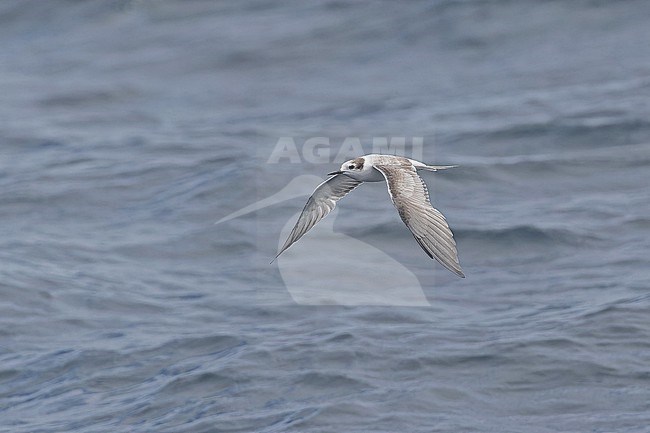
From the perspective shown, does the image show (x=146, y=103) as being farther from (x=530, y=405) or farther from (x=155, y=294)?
(x=530, y=405)

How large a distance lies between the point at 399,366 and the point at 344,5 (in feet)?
32.6

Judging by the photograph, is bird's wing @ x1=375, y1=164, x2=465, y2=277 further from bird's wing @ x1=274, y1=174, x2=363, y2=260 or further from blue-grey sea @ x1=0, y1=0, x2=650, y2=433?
blue-grey sea @ x1=0, y1=0, x2=650, y2=433

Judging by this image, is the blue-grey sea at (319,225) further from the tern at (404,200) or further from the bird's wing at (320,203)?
the tern at (404,200)

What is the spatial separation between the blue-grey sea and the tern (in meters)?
1.70

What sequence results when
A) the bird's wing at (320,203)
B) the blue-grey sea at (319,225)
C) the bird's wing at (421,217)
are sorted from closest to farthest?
the bird's wing at (421,217), the bird's wing at (320,203), the blue-grey sea at (319,225)

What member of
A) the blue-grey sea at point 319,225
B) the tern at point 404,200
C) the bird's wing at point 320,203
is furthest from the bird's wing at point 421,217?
the blue-grey sea at point 319,225

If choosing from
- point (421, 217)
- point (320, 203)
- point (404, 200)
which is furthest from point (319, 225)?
point (421, 217)

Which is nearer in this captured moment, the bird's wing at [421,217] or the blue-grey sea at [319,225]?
the bird's wing at [421,217]

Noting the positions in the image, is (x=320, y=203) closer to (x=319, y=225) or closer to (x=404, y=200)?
(x=404, y=200)

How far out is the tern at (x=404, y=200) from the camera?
831 centimetres

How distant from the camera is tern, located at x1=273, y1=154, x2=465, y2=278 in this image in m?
8.31

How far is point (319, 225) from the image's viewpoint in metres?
14.8

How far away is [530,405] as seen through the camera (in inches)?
412

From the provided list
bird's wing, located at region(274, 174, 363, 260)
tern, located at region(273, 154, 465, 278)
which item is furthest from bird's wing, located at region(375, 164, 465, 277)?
bird's wing, located at region(274, 174, 363, 260)
